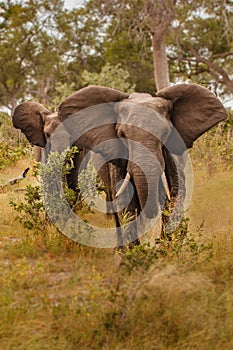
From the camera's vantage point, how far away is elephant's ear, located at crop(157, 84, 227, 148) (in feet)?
21.5

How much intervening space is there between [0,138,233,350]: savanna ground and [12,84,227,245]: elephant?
815 millimetres

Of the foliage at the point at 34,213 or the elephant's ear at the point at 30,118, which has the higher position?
the elephant's ear at the point at 30,118

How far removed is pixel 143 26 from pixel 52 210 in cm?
1544

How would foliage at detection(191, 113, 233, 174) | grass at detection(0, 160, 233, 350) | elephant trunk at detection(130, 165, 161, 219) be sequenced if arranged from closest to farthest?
grass at detection(0, 160, 233, 350)
elephant trunk at detection(130, 165, 161, 219)
foliage at detection(191, 113, 233, 174)

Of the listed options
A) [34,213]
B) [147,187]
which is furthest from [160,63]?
[147,187]

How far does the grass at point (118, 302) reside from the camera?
3791mm

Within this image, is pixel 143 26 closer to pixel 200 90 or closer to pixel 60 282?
pixel 200 90

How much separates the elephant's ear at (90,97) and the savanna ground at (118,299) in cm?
190

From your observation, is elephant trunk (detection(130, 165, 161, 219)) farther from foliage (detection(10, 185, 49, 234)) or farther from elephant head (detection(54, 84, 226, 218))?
foliage (detection(10, 185, 49, 234))

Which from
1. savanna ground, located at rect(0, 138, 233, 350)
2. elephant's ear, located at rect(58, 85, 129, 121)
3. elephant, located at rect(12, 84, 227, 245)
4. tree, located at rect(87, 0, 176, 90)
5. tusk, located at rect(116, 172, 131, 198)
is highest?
tree, located at rect(87, 0, 176, 90)

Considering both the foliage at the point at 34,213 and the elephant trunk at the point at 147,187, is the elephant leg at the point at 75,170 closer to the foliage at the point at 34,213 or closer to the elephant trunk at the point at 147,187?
the foliage at the point at 34,213

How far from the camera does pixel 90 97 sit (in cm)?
652

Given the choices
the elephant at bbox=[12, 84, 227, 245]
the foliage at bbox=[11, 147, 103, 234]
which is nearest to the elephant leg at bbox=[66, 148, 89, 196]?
the elephant at bbox=[12, 84, 227, 245]

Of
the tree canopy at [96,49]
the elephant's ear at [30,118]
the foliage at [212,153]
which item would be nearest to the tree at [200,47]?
the tree canopy at [96,49]
